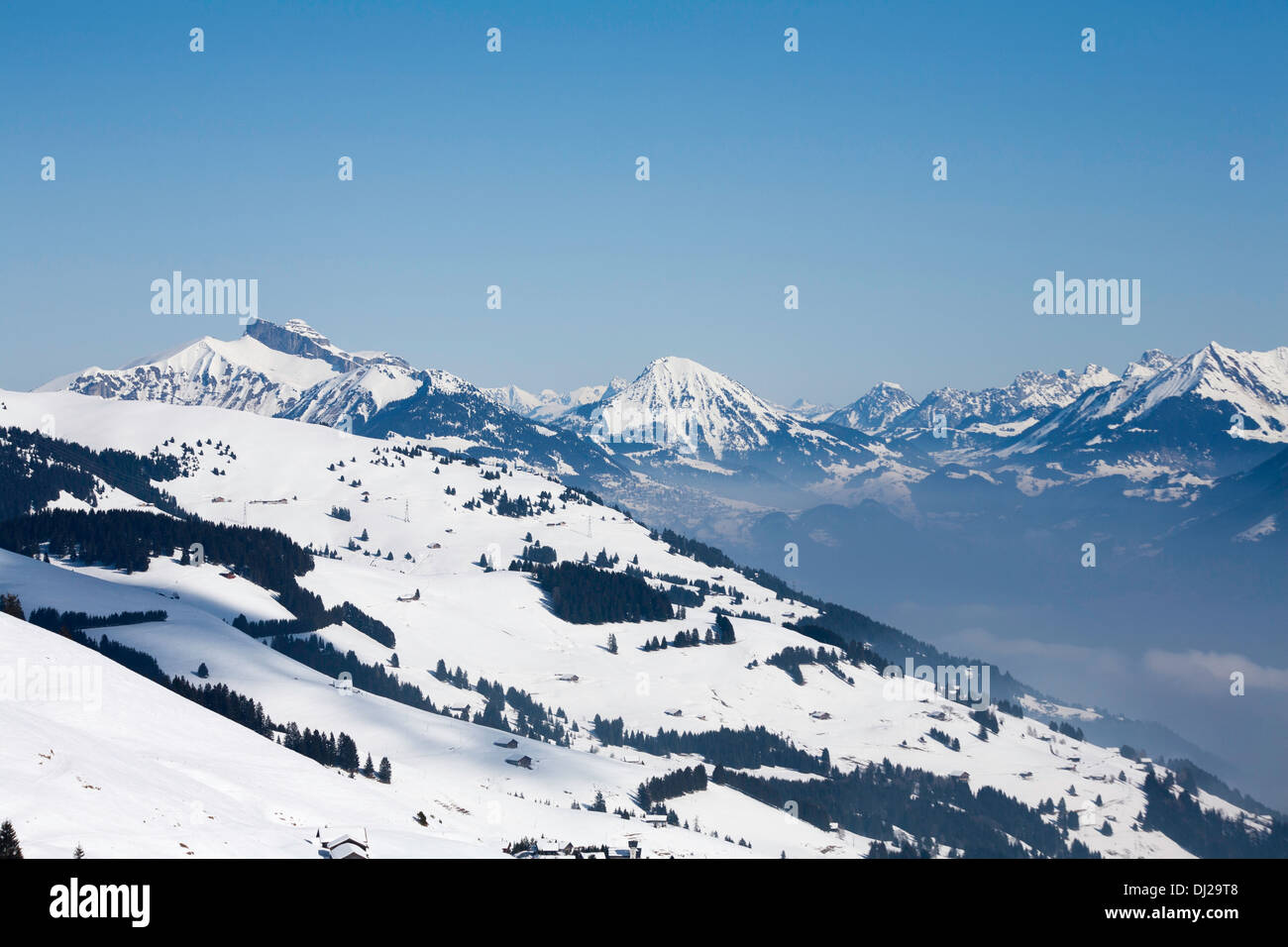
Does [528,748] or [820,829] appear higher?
[528,748]

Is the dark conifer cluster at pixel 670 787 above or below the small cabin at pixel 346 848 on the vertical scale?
below

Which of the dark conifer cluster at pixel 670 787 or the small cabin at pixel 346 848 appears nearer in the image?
the small cabin at pixel 346 848

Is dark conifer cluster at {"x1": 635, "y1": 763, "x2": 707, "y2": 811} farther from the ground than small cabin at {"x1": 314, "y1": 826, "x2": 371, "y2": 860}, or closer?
closer

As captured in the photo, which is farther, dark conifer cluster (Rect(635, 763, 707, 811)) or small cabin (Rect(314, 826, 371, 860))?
dark conifer cluster (Rect(635, 763, 707, 811))

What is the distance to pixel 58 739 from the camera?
70188 mm

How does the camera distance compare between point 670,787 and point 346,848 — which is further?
point 670,787

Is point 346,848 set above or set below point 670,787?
above
